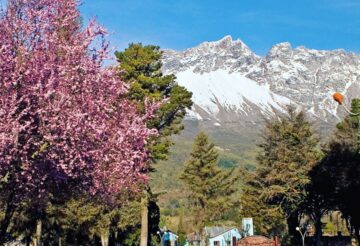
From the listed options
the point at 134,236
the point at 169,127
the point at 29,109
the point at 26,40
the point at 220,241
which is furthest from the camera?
the point at 220,241

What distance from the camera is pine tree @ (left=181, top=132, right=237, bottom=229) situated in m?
93.0

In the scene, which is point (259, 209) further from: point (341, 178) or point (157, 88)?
point (157, 88)

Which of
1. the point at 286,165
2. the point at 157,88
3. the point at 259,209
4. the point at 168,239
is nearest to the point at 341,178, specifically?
the point at 286,165

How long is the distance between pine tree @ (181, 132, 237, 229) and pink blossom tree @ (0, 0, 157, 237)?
75.8 meters

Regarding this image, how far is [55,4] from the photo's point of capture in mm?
16266

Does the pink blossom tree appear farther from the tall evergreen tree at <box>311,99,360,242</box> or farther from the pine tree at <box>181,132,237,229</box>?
the pine tree at <box>181,132,237,229</box>

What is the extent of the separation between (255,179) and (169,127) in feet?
81.5

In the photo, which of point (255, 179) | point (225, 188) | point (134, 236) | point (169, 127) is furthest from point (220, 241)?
point (169, 127)

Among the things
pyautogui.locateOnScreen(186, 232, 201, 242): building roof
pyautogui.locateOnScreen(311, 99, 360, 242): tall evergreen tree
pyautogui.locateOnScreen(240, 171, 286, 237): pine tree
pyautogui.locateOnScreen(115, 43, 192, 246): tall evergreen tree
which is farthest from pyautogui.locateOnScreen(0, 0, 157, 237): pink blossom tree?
pyautogui.locateOnScreen(186, 232, 201, 242): building roof

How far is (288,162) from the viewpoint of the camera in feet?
214

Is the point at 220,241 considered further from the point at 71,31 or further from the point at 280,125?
the point at 71,31

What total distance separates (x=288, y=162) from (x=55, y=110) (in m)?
53.6

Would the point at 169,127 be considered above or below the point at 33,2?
above

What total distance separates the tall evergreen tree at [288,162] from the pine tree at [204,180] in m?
22.1
